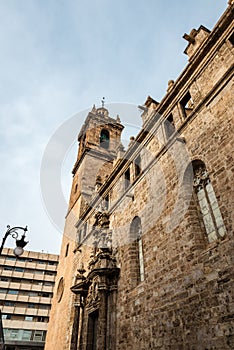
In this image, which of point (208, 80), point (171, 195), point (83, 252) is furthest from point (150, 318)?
point (83, 252)

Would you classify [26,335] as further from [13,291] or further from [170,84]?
[170,84]

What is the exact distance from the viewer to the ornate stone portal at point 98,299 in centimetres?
860

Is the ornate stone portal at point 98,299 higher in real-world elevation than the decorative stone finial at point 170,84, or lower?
lower

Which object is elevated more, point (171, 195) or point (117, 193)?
point (117, 193)

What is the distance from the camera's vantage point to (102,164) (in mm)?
19828

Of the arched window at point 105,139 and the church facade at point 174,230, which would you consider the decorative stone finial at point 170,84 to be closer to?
the church facade at point 174,230

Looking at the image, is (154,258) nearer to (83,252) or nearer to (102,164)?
(83,252)

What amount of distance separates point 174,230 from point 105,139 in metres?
17.3

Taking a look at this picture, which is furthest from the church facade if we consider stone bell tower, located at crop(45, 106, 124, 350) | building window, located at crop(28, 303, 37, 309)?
building window, located at crop(28, 303, 37, 309)

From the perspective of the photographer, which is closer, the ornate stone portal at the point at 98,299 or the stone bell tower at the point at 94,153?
the ornate stone portal at the point at 98,299

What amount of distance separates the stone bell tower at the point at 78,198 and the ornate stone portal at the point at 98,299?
19 centimetres

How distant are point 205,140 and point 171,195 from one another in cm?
176

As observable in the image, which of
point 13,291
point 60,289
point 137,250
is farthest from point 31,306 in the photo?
point 137,250

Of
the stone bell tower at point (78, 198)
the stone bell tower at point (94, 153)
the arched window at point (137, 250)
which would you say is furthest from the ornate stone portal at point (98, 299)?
the stone bell tower at point (94, 153)
